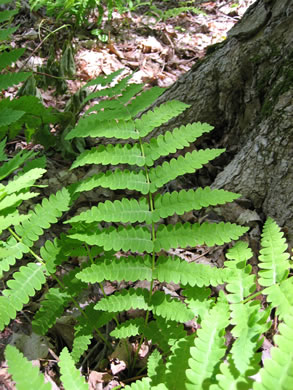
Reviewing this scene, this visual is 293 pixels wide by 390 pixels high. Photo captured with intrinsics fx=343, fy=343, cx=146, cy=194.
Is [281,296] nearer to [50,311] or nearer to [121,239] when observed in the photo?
[121,239]

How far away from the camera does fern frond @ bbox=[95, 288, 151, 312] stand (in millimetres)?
1596

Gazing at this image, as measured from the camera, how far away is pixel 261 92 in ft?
8.05

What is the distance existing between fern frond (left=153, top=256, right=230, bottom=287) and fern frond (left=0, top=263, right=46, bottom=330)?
0.60m

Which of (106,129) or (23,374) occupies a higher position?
(106,129)

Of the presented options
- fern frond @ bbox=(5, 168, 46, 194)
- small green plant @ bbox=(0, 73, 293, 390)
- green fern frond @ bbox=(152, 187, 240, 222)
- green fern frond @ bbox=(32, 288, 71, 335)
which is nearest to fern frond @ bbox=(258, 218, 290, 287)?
small green plant @ bbox=(0, 73, 293, 390)

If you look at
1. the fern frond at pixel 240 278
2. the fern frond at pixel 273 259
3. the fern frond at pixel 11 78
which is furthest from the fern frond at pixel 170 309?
the fern frond at pixel 11 78

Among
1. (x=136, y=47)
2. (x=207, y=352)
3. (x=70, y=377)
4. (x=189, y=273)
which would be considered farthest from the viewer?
(x=136, y=47)

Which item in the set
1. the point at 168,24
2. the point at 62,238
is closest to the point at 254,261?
the point at 62,238

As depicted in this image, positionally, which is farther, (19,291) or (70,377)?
(19,291)

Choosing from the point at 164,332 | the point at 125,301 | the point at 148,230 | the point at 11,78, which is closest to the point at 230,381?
the point at 164,332

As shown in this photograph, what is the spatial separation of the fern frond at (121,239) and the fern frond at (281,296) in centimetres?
57

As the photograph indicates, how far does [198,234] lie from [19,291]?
0.91 meters

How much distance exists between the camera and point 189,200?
1.63 m

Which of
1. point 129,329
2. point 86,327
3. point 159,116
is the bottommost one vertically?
point 86,327
